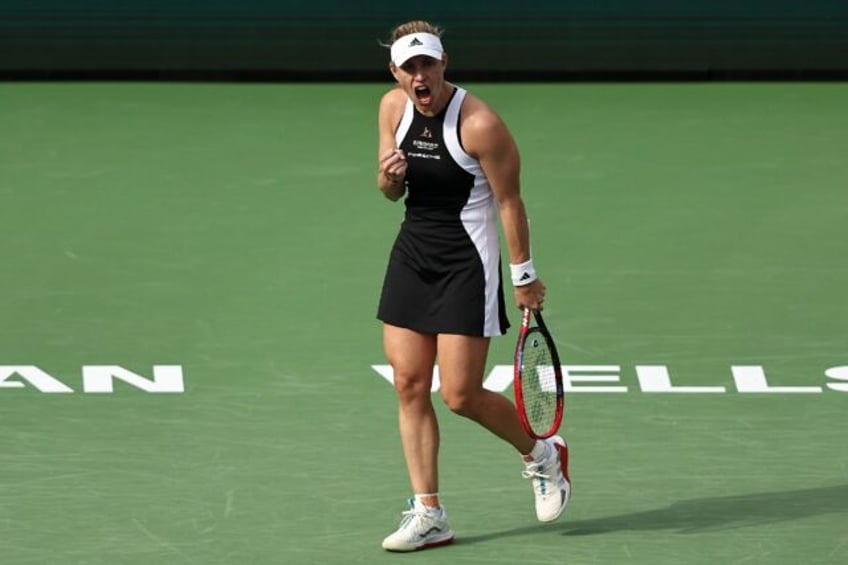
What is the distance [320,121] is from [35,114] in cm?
213

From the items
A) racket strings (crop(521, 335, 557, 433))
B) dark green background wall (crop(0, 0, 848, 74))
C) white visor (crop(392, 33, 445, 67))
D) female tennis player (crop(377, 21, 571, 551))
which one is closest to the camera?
white visor (crop(392, 33, 445, 67))

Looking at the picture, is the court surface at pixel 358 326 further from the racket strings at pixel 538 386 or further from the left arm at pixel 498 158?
the left arm at pixel 498 158

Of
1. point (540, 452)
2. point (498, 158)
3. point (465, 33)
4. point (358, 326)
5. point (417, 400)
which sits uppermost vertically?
point (465, 33)

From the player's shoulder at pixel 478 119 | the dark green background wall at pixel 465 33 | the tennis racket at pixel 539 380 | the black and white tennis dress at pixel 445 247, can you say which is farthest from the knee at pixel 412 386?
the dark green background wall at pixel 465 33

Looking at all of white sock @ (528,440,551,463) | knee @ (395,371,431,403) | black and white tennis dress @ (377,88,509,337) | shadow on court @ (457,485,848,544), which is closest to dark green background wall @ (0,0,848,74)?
shadow on court @ (457,485,848,544)

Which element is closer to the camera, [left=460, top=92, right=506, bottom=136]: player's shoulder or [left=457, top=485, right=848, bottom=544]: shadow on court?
[left=460, top=92, right=506, bottom=136]: player's shoulder

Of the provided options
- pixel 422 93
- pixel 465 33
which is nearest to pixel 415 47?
pixel 422 93

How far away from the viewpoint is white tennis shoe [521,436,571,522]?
8.80m

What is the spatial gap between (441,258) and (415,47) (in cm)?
87

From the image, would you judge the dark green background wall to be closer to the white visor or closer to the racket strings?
the racket strings

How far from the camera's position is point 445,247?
8586mm

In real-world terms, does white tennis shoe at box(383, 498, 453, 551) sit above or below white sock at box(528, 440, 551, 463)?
below

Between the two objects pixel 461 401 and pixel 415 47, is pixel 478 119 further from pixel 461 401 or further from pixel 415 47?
pixel 461 401

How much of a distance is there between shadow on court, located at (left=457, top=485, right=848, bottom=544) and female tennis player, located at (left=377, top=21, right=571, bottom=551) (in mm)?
428
